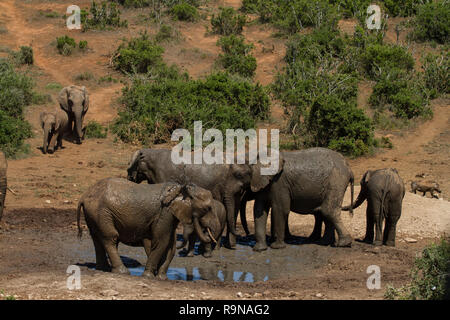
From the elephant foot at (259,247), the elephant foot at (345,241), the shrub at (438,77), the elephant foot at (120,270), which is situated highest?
the shrub at (438,77)

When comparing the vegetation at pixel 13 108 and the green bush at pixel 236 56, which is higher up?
the green bush at pixel 236 56

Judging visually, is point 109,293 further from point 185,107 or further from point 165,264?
point 185,107

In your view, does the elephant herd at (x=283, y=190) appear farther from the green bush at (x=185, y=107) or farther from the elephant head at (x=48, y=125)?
the green bush at (x=185, y=107)

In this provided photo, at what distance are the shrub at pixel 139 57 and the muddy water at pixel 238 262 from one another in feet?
50.1

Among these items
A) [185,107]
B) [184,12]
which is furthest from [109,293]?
[184,12]

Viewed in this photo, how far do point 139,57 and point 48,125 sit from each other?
861 cm

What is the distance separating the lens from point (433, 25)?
104 ft

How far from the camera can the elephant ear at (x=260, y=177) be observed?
12727 mm

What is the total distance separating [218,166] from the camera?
13.3 m

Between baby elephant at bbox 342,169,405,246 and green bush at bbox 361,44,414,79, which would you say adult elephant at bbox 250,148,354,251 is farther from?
green bush at bbox 361,44,414,79

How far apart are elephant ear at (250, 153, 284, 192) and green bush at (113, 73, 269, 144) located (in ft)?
28.6

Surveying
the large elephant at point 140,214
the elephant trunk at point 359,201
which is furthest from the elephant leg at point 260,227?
the large elephant at point 140,214
